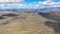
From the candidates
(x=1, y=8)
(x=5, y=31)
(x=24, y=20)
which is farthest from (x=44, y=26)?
(x=1, y=8)

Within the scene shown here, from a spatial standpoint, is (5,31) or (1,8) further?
(1,8)

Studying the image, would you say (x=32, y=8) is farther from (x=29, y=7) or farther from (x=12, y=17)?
(x=12, y=17)

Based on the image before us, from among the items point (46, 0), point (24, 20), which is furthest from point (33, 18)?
point (46, 0)

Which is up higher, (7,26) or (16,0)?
(16,0)

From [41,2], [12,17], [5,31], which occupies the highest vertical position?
[41,2]

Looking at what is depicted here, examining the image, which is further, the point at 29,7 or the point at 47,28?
the point at 29,7

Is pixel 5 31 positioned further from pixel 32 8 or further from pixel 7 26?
pixel 32 8

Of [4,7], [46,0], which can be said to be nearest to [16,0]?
[4,7]

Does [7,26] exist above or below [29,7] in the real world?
below
